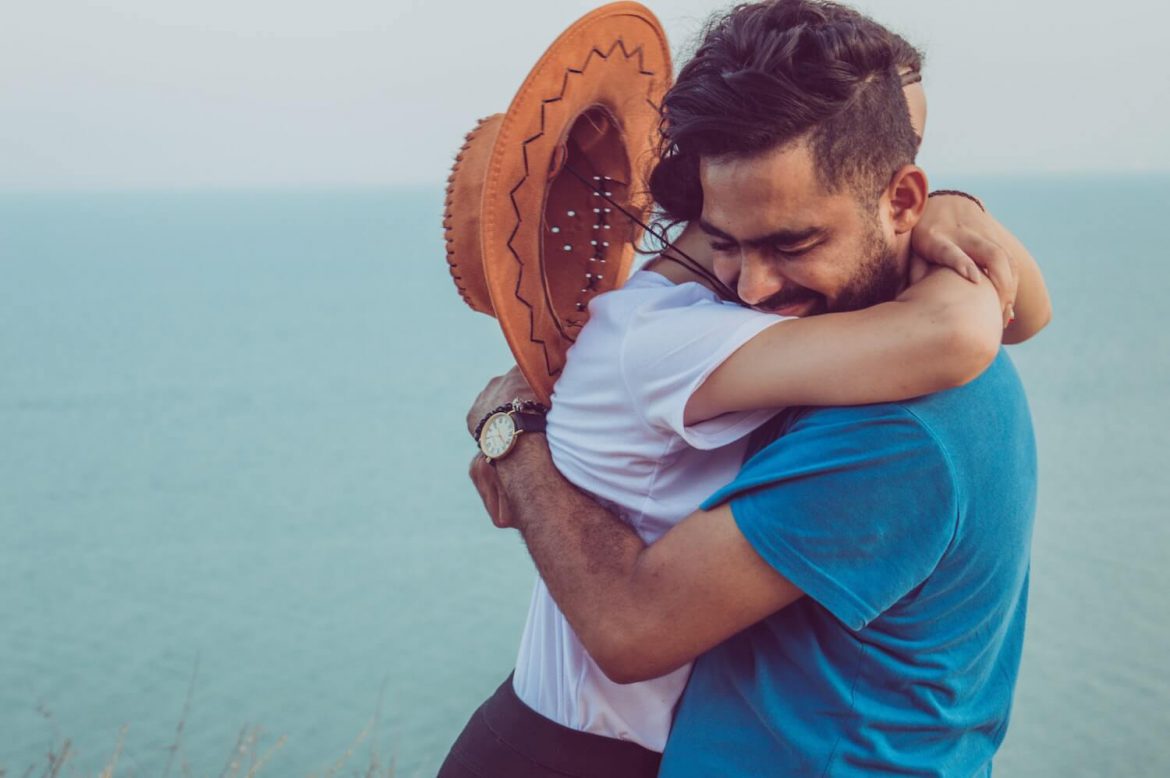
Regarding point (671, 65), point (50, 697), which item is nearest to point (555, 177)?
point (671, 65)

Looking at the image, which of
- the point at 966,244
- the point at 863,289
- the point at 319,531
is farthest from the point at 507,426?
the point at 319,531

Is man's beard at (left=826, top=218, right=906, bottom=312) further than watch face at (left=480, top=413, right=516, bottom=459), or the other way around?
watch face at (left=480, top=413, right=516, bottom=459)

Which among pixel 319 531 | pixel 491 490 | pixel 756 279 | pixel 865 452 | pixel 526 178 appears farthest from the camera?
pixel 319 531

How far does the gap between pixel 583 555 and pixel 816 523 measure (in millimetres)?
277

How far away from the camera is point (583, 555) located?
1.32 m

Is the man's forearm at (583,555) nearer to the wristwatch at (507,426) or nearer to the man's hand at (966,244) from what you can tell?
the wristwatch at (507,426)

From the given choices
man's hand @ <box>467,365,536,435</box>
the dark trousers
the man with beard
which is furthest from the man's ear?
the dark trousers

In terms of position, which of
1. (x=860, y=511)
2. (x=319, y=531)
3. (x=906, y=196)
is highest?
(x=906, y=196)

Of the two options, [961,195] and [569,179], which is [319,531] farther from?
[961,195]

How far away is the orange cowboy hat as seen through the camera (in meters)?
1.42

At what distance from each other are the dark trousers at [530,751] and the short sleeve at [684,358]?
0.42 m

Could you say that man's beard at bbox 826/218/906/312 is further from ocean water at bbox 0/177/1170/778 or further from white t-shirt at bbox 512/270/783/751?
ocean water at bbox 0/177/1170/778

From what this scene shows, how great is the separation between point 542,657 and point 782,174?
0.66 metres

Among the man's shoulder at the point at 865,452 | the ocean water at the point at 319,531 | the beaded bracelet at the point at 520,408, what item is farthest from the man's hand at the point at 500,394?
the ocean water at the point at 319,531
